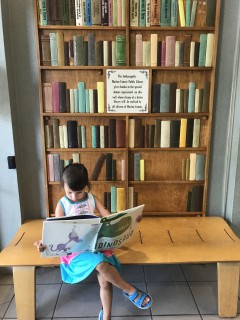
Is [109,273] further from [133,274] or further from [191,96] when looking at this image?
[191,96]

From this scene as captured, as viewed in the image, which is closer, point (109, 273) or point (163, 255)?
point (109, 273)

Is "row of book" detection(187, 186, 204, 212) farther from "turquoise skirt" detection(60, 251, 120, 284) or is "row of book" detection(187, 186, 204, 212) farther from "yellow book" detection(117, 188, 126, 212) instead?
"turquoise skirt" detection(60, 251, 120, 284)

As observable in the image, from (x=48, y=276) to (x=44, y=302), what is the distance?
0.26 meters

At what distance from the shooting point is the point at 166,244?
5.58ft

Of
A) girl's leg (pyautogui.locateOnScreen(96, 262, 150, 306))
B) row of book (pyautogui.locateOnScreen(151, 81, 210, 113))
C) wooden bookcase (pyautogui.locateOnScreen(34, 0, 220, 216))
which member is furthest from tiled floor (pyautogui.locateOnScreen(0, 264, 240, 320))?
row of book (pyautogui.locateOnScreen(151, 81, 210, 113))

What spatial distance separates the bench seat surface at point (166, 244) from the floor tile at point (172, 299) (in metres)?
0.38

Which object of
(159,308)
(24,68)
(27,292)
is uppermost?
(24,68)

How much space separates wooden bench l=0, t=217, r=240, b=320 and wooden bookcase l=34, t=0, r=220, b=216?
0.30 metres

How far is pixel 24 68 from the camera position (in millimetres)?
1838

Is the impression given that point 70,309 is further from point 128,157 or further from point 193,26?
point 193,26

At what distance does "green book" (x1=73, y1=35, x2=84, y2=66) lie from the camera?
1.77 meters

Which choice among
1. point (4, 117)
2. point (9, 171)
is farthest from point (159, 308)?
point (4, 117)

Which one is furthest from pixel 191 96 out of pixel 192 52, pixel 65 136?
pixel 65 136

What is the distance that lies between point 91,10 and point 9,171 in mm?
1244
